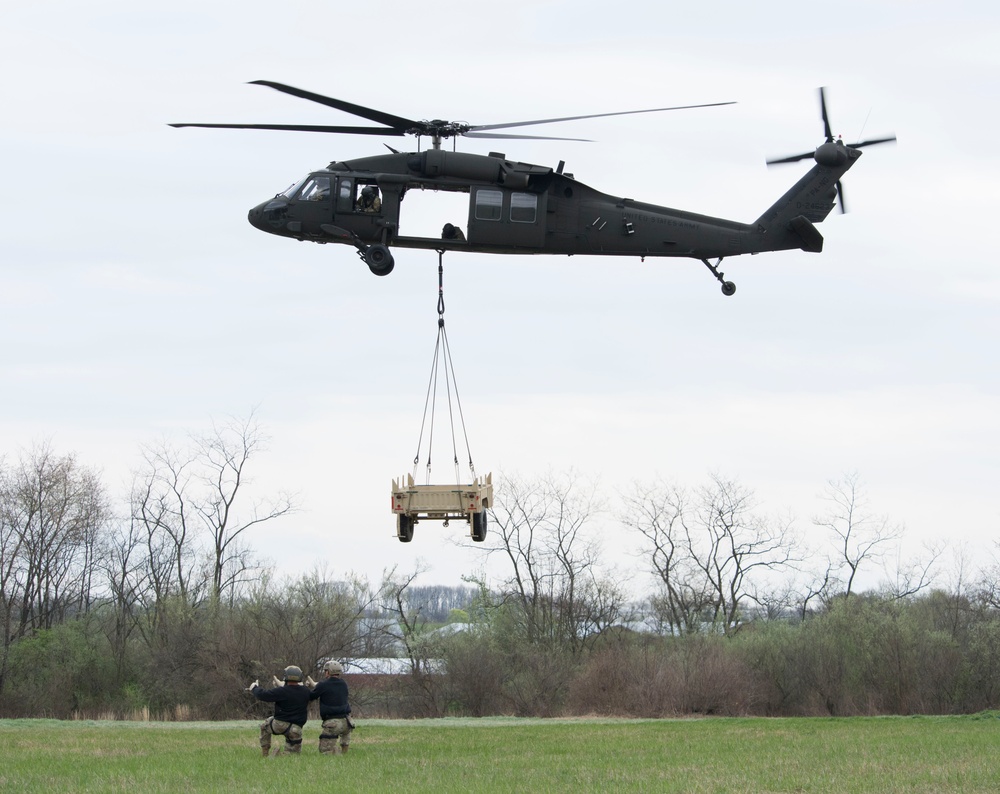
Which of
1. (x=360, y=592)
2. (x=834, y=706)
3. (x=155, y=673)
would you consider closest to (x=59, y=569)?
(x=155, y=673)

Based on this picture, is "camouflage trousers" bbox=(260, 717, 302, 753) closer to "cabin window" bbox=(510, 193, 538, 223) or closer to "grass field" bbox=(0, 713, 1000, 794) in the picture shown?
"grass field" bbox=(0, 713, 1000, 794)

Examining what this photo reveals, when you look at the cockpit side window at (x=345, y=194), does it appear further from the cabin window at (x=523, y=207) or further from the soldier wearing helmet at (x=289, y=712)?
the soldier wearing helmet at (x=289, y=712)

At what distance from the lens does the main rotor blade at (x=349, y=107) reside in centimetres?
1920

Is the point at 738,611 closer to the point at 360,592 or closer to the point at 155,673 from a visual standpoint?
the point at 360,592

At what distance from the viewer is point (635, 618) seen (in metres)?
51.7

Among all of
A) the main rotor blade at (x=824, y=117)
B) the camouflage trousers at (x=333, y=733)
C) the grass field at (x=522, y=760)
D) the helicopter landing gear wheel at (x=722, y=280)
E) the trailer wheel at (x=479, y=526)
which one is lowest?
the grass field at (x=522, y=760)

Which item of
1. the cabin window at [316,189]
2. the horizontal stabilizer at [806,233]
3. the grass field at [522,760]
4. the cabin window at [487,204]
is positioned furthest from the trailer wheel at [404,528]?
the horizontal stabilizer at [806,233]

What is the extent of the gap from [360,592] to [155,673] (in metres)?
8.11

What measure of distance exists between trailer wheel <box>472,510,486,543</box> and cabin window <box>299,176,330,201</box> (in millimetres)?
6656

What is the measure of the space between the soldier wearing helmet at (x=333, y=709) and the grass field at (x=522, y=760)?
0.88ft

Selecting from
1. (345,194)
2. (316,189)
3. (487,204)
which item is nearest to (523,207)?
(487,204)

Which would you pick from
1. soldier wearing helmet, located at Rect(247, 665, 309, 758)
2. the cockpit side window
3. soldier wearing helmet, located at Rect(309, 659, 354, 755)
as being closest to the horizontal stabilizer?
the cockpit side window

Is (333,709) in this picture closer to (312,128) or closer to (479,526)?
(479,526)

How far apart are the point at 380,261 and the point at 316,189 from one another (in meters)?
1.96
